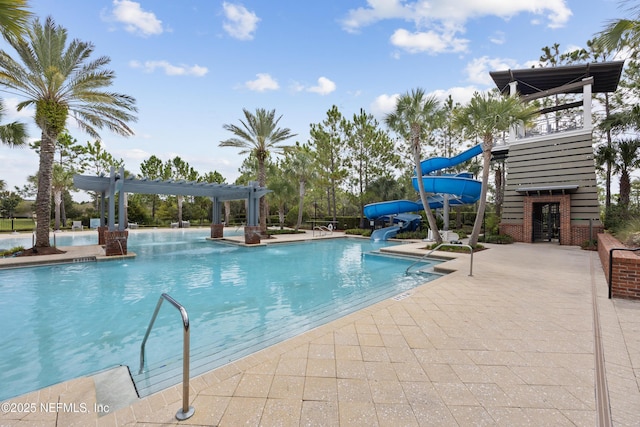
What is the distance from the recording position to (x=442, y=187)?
14625mm

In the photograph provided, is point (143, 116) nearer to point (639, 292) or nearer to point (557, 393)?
point (557, 393)

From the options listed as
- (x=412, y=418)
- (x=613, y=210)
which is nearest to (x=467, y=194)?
(x=613, y=210)

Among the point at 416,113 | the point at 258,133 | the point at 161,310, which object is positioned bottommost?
the point at 161,310

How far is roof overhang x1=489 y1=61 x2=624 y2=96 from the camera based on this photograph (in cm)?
1373

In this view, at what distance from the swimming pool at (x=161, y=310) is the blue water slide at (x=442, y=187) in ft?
20.1

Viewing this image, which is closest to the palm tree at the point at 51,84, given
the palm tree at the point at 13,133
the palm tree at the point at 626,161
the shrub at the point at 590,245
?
the palm tree at the point at 13,133

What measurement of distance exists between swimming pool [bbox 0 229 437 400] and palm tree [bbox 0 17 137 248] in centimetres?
442

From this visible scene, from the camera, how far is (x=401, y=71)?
46.0 feet

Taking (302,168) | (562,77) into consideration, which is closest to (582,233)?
(562,77)

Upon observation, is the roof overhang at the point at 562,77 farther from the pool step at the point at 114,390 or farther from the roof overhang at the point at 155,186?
the pool step at the point at 114,390

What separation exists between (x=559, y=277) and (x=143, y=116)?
54.3 ft

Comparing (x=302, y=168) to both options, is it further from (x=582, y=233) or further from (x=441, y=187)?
(x=582, y=233)

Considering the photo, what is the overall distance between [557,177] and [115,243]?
70.4 feet

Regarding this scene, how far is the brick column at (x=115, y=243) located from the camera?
11.2m
